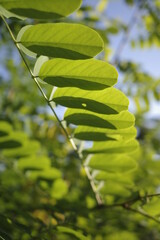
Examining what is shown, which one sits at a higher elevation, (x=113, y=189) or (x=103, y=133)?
(x=103, y=133)

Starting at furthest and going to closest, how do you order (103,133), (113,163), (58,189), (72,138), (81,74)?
1. (58,189)
2. (113,163)
3. (72,138)
4. (103,133)
5. (81,74)

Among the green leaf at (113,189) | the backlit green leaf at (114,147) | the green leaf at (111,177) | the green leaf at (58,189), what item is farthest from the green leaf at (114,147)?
the green leaf at (58,189)

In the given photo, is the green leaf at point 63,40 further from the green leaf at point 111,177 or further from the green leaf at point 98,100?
the green leaf at point 111,177

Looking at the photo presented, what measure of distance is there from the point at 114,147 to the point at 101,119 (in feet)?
1.00

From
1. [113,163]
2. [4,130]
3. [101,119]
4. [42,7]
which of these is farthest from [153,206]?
[42,7]

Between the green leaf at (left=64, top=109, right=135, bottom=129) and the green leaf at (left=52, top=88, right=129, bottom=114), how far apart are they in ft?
0.19

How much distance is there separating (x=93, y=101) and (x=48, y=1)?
1.10 ft

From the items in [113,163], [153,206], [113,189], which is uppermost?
[113,163]

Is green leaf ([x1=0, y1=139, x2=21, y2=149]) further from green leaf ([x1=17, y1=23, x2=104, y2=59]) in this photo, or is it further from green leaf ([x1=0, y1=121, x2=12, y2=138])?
green leaf ([x1=17, y1=23, x2=104, y2=59])

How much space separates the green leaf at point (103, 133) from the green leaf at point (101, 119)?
84 millimetres

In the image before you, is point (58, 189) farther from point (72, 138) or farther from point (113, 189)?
point (72, 138)

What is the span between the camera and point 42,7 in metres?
0.69

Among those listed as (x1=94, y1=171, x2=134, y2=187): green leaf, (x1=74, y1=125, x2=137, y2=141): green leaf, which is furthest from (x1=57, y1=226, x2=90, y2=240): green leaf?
(x1=94, y1=171, x2=134, y2=187): green leaf

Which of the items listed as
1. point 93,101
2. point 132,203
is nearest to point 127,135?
point 93,101
